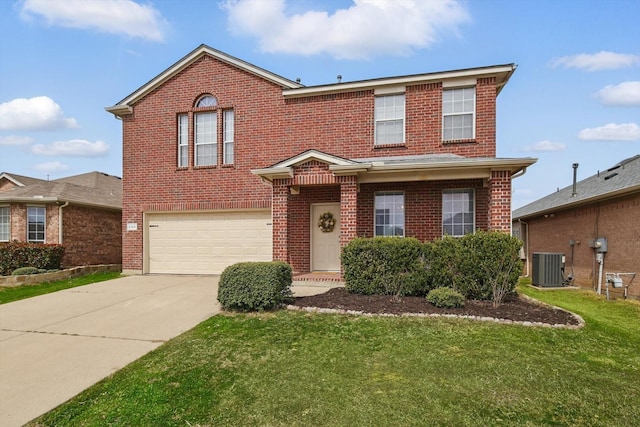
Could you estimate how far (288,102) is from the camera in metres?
12.0

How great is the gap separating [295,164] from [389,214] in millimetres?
3275

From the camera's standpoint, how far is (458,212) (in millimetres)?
10367

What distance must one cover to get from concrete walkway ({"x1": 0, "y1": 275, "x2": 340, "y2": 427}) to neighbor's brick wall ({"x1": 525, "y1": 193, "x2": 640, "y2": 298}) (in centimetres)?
845

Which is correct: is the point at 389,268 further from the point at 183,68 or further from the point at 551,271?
the point at 183,68

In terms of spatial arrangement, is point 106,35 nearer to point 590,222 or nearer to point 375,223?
point 375,223

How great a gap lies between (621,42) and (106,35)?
14.4m

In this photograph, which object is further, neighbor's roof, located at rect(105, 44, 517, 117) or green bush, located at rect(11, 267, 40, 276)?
green bush, located at rect(11, 267, 40, 276)

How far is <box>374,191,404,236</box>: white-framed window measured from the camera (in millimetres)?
10758

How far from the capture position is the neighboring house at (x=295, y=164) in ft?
31.8

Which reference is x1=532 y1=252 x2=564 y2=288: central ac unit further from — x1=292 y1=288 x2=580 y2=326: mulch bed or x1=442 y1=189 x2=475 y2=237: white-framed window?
x1=292 y1=288 x2=580 y2=326: mulch bed

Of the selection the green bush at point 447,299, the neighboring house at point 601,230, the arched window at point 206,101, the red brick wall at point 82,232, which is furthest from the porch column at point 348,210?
the red brick wall at point 82,232

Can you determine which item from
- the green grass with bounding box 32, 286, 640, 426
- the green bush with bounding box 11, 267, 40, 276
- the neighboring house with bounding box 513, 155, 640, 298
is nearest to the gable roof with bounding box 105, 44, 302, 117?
the green bush with bounding box 11, 267, 40, 276

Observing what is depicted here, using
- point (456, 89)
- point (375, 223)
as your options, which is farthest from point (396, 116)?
point (375, 223)

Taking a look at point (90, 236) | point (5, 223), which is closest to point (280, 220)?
point (90, 236)
